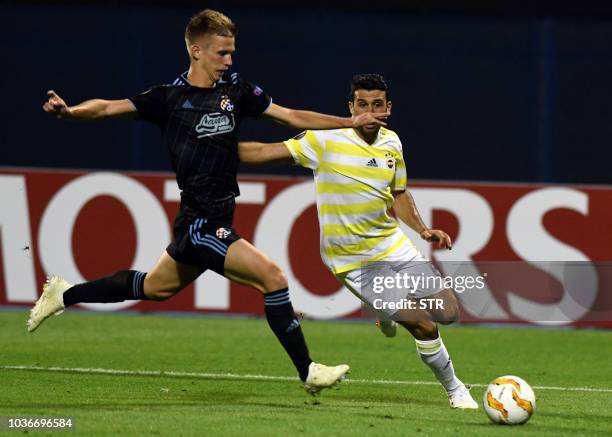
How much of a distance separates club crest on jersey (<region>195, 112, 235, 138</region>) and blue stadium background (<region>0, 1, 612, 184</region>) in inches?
335

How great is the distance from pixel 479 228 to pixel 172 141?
5.85m

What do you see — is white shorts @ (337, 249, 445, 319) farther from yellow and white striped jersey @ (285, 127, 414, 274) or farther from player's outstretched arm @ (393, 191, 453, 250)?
player's outstretched arm @ (393, 191, 453, 250)

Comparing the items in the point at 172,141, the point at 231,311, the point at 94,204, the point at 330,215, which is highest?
the point at 172,141

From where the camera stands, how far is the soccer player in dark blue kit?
804cm

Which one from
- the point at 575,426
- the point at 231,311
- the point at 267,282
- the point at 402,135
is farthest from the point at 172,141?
the point at 402,135

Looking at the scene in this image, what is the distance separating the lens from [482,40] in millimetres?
16922

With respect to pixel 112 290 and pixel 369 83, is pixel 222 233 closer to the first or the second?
pixel 112 290

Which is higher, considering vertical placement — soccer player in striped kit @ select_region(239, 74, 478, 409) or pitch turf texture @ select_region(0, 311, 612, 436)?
soccer player in striped kit @ select_region(239, 74, 478, 409)

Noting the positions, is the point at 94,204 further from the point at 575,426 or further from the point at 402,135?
the point at 575,426

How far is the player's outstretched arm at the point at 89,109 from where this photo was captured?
24.9ft
